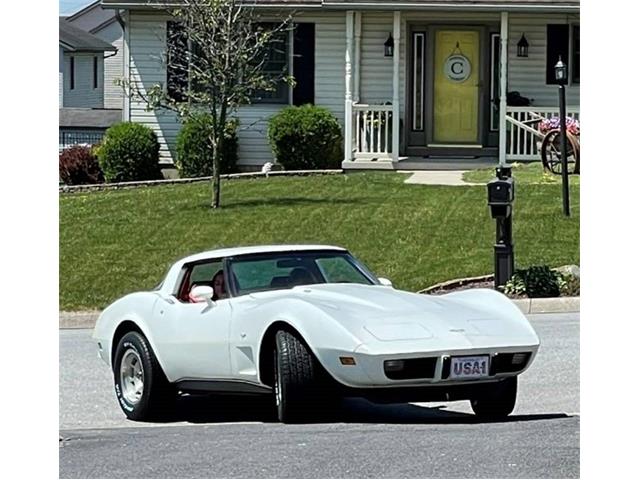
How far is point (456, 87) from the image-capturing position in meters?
22.2

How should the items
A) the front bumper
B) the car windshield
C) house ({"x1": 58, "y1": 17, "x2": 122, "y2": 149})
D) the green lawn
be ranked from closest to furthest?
the front bumper
the car windshield
the green lawn
house ({"x1": 58, "y1": 17, "x2": 122, "y2": 149})

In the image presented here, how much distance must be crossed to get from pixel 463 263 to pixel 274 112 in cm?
996

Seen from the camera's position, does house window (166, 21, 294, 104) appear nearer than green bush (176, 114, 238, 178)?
No

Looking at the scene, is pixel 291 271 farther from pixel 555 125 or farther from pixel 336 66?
pixel 336 66

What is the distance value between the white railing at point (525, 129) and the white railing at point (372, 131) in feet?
5.89

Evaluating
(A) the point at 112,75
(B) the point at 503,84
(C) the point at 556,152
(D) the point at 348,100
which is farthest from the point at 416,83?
(A) the point at 112,75

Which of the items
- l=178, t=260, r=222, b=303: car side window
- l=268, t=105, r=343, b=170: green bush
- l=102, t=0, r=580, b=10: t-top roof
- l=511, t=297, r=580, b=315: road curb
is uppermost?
l=102, t=0, r=580, b=10: t-top roof

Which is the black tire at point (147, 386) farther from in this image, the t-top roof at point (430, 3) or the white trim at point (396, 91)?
the t-top roof at point (430, 3)

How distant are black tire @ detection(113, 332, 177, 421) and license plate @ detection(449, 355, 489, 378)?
1729mm

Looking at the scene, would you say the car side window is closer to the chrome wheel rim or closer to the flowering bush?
the chrome wheel rim

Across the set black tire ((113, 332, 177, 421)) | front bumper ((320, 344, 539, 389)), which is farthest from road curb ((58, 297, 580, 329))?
front bumper ((320, 344, 539, 389))

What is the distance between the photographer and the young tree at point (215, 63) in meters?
16.2

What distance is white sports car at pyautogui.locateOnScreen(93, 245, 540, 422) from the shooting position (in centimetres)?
658
